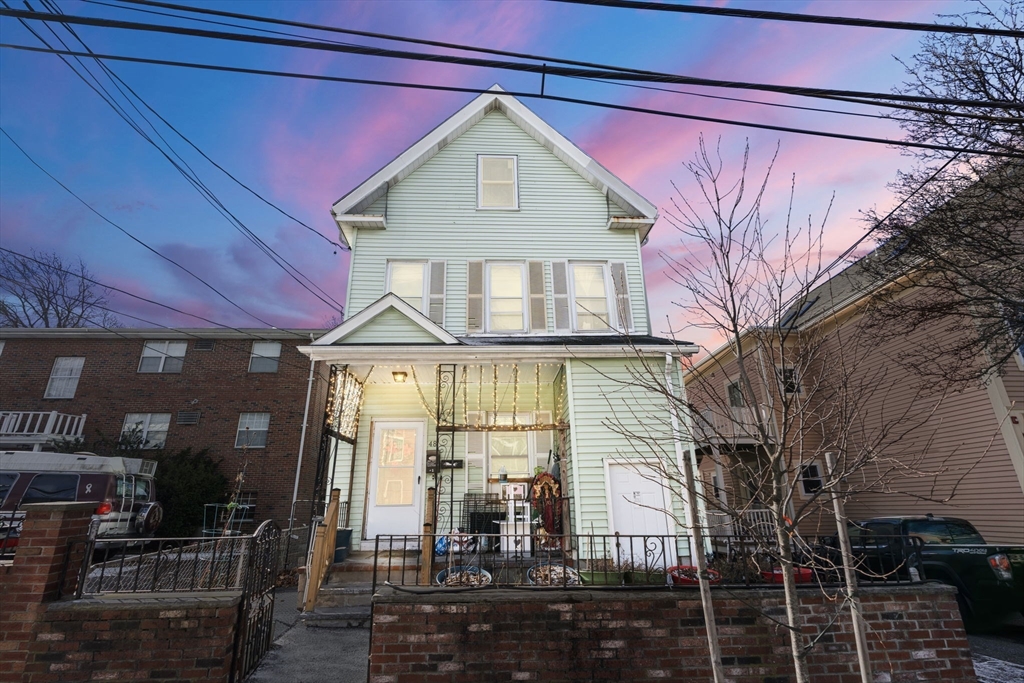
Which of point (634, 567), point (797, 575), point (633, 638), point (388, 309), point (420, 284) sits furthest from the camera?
point (420, 284)

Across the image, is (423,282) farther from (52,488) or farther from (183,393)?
(183,393)

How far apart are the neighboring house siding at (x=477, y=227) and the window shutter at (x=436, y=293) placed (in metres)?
0.15

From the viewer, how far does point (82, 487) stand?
11.1m

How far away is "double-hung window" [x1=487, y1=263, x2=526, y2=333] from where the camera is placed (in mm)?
10945

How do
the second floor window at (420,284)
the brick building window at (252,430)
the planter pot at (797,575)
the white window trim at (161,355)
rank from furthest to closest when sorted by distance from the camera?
the white window trim at (161,355) < the brick building window at (252,430) < the second floor window at (420,284) < the planter pot at (797,575)

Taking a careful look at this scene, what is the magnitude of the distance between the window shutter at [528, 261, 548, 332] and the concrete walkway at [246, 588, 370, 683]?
6788 millimetres

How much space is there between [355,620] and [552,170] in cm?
1073

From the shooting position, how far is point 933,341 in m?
12.0

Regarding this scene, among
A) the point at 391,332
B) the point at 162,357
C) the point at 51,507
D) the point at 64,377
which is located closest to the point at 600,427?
the point at 391,332

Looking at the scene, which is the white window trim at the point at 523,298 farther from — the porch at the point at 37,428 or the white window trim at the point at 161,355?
the porch at the point at 37,428

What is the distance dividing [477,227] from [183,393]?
15.2 m

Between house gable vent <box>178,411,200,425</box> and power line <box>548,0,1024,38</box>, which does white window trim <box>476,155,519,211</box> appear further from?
house gable vent <box>178,411,200,425</box>

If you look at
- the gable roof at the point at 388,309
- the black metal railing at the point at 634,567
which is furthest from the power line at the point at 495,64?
the gable roof at the point at 388,309

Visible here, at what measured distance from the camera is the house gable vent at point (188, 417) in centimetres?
1850
